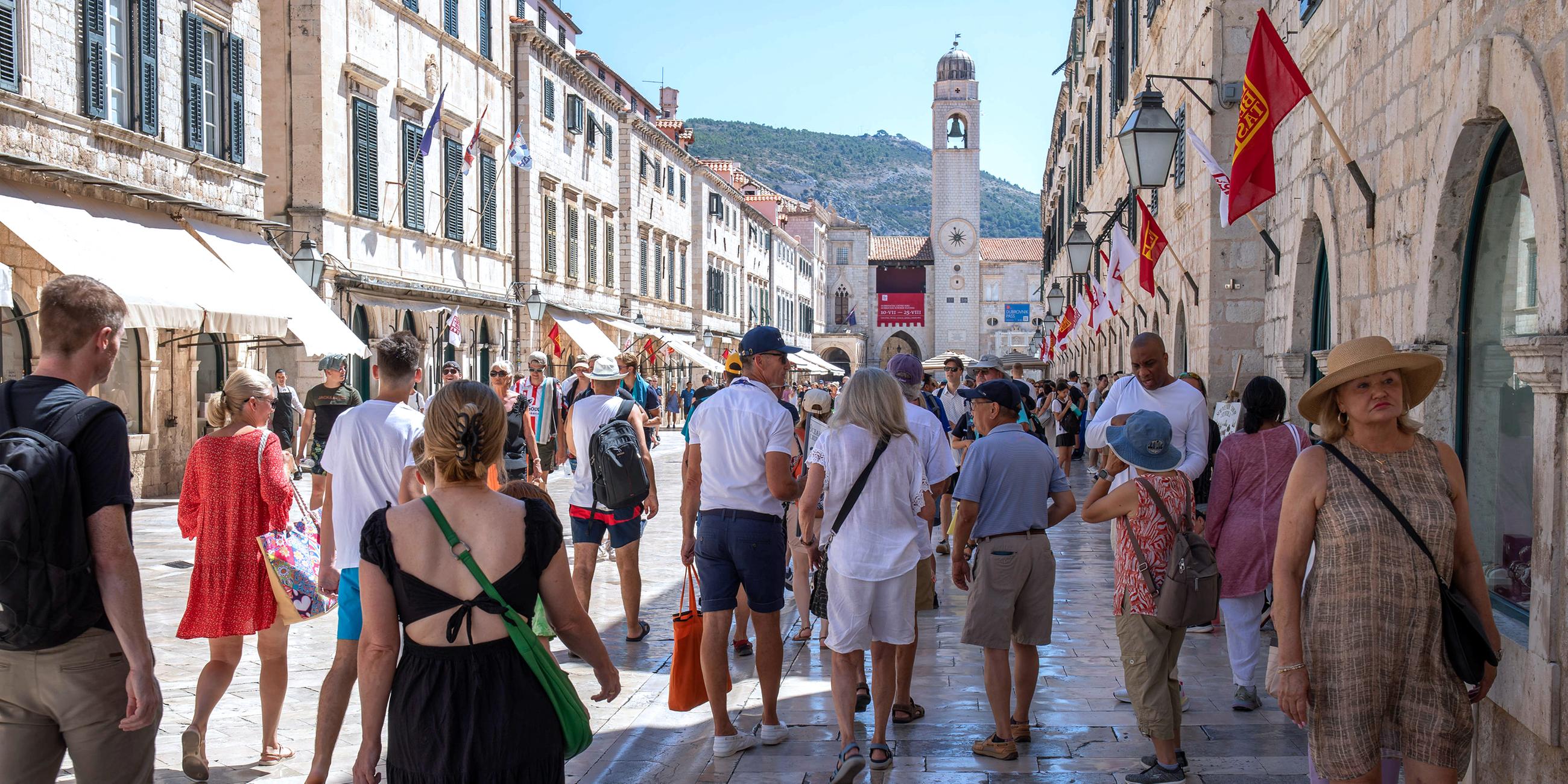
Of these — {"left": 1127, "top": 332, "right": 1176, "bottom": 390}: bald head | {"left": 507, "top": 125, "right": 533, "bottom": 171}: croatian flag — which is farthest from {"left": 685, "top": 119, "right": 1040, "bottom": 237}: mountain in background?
{"left": 1127, "top": 332, "right": 1176, "bottom": 390}: bald head

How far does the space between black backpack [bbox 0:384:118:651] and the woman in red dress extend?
69.6 inches

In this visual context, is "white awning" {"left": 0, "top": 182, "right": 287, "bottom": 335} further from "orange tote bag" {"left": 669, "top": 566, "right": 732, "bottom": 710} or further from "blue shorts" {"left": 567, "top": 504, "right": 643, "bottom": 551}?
"orange tote bag" {"left": 669, "top": 566, "right": 732, "bottom": 710}

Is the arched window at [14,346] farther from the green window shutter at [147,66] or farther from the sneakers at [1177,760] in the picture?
the sneakers at [1177,760]

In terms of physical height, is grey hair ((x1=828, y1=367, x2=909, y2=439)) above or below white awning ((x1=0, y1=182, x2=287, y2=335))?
below

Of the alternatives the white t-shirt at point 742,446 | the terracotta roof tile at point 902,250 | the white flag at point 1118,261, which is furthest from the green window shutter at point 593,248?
the terracotta roof tile at point 902,250

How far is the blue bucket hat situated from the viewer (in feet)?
16.8

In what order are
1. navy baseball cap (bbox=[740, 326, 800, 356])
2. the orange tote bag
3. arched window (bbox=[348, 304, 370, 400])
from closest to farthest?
the orange tote bag → navy baseball cap (bbox=[740, 326, 800, 356]) → arched window (bbox=[348, 304, 370, 400])

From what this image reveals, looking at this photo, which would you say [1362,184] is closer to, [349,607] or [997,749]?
[997,749]

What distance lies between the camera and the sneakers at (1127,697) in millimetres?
6238

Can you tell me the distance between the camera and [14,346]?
13.2m

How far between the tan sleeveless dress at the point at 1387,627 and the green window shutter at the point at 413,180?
19.4 meters

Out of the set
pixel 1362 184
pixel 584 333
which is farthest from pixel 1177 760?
pixel 584 333

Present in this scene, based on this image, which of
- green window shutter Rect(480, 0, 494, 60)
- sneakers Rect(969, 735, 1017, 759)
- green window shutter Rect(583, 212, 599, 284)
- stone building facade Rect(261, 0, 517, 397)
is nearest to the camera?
sneakers Rect(969, 735, 1017, 759)

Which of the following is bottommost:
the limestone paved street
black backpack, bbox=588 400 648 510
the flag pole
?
the limestone paved street
